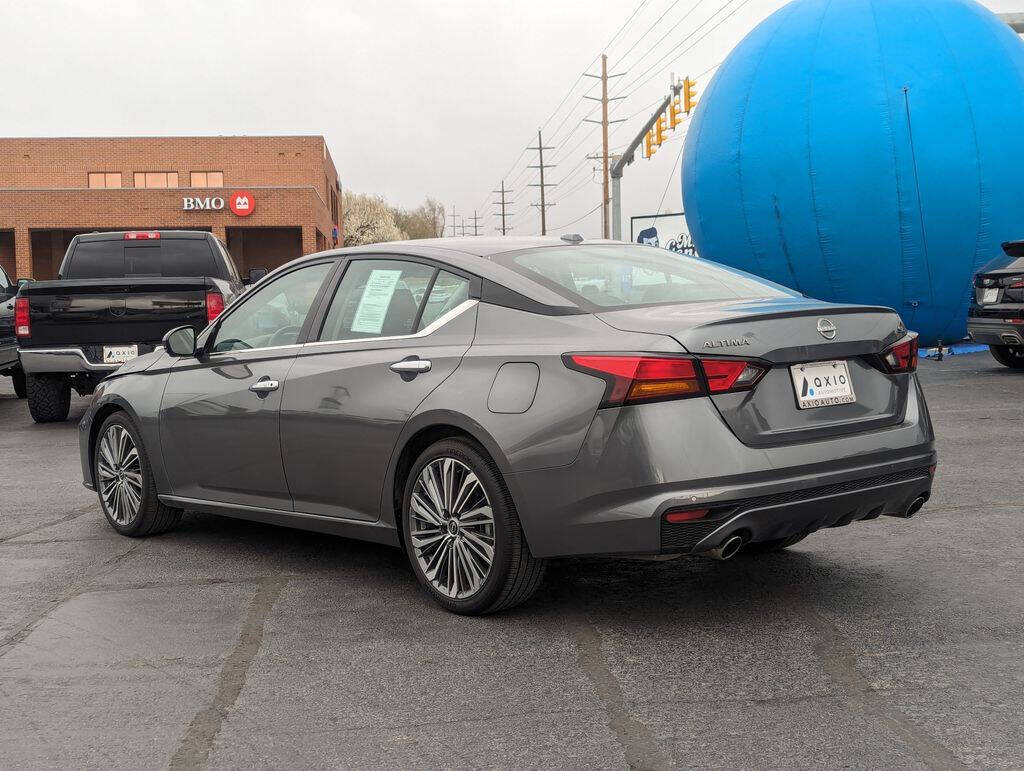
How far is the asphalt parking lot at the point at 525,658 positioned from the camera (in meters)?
3.45

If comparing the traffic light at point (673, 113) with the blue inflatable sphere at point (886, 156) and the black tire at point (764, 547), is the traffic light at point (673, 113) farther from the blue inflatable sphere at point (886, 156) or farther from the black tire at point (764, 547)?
the black tire at point (764, 547)

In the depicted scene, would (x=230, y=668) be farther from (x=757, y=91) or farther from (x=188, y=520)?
(x=757, y=91)

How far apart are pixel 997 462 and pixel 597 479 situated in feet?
17.3

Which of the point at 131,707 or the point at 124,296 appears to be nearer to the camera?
the point at 131,707

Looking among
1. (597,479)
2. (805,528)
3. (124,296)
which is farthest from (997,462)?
(124,296)

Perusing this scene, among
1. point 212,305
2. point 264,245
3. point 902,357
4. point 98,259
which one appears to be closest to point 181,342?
point 902,357

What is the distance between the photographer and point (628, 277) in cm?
521

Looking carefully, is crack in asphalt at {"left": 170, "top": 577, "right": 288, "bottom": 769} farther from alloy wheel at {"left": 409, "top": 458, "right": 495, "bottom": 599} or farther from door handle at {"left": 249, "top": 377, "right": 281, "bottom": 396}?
door handle at {"left": 249, "top": 377, "right": 281, "bottom": 396}

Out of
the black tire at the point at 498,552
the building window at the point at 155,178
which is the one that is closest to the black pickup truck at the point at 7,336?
the black tire at the point at 498,552

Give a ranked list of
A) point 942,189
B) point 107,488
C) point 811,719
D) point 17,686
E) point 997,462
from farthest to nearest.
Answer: point 942,189 → point 997,462 → point 107,488 → point 17,686 → point 811,719

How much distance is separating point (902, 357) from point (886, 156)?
526 inches

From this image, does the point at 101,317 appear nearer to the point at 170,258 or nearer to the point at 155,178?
the point at 170,258

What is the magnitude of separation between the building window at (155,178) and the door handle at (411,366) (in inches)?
2459

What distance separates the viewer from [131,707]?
3.84 meters
